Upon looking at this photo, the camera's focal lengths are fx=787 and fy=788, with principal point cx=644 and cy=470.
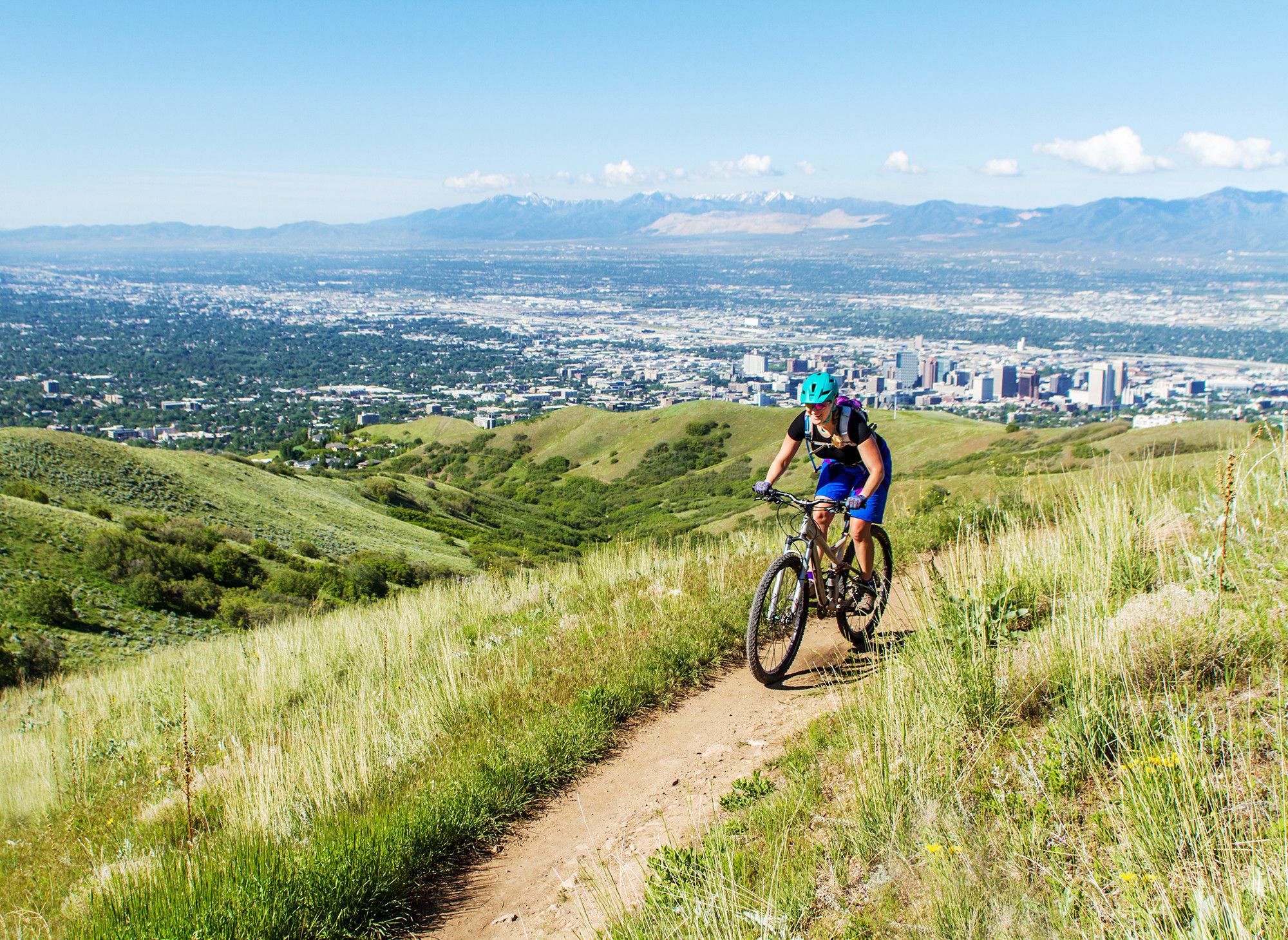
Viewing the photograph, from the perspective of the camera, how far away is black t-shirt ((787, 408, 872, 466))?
4980 millimetres

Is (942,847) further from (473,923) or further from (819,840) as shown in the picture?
(473,923)

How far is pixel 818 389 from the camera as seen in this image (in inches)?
191

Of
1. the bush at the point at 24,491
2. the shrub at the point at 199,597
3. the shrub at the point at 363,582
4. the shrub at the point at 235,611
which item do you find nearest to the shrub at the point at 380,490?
the bush at the point at 24,491

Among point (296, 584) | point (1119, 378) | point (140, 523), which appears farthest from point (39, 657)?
point (1119, 378)

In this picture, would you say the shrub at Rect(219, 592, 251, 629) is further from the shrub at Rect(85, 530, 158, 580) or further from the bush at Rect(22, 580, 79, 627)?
the bush at Rect(22, 580, 79, 627)

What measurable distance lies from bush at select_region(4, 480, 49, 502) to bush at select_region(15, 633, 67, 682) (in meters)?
10.7

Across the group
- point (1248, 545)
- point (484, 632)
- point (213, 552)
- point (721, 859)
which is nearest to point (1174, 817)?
point (721, 859)

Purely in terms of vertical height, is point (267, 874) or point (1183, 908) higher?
point (1183, 908)

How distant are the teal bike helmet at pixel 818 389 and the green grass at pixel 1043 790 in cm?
144

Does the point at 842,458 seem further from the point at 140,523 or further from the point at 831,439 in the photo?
the point at 140,523

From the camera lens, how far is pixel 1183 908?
2072mm

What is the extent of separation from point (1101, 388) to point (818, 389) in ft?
276

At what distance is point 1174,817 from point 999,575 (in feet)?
8.78

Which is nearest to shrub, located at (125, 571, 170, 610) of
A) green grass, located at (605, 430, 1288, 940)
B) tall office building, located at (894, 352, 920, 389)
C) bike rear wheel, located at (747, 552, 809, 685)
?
bike rear wheel, located at (747, 552, 809, 685)
